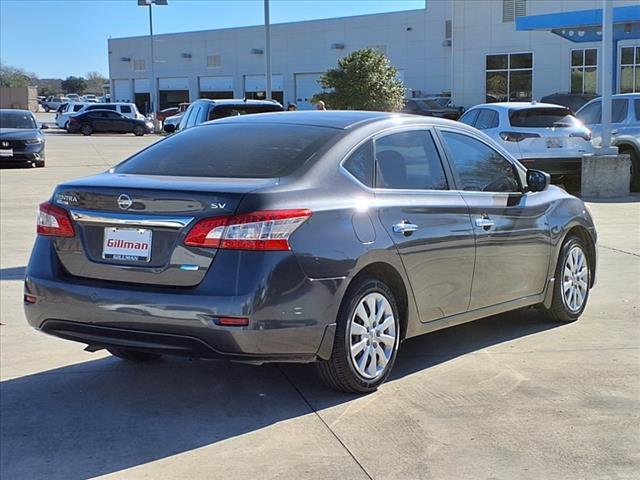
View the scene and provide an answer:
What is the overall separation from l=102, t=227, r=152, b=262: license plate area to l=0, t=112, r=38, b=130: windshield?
803 inches

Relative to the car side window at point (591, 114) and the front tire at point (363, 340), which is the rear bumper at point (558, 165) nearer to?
the car side window at point (591, 114)

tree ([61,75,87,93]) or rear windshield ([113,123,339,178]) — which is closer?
rear windshield ([113,123,339,178])

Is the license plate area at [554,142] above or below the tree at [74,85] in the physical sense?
below

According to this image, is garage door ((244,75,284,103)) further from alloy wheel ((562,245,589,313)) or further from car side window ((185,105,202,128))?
alloy wheel ((562,245,589,313))

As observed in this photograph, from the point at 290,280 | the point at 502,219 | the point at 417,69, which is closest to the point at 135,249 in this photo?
the point at 290,280

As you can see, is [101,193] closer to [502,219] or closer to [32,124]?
[502,219]

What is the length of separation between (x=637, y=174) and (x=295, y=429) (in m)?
13.9

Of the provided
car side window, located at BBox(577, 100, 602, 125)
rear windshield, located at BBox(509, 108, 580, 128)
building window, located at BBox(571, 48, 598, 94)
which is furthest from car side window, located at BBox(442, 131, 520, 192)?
building window, located at BBox(571, 48, 598, 94)

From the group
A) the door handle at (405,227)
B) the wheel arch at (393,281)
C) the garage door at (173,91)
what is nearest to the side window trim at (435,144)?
the door handle at (405,227)

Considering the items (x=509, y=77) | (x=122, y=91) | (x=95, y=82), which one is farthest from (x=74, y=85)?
(x=509, y=77)

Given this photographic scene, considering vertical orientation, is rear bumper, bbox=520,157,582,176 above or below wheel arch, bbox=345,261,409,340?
above

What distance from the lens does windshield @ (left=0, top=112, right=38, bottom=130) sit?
23.6 m

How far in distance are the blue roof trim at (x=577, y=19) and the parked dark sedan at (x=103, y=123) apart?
22.3m

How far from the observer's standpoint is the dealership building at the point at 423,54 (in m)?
40.2
